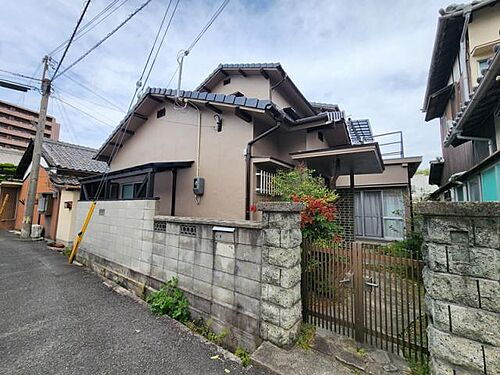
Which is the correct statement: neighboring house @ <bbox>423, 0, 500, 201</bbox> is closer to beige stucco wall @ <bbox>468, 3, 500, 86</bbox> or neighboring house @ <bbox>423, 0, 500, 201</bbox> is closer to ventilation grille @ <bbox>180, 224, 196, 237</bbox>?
beige stucco wall @ <bbox>468, 3, 500, 86</bbox>

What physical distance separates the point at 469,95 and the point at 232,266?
227 inches

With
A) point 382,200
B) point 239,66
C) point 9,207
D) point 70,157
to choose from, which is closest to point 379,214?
A: point 382,200

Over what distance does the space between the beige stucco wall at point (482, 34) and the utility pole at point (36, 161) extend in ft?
55.9

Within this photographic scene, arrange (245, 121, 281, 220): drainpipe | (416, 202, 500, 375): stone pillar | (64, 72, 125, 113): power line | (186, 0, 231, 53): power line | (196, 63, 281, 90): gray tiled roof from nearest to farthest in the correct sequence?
(416, 202, 500, 375): stone pillar < (186, 0, 231, 53): power line < (245, 121, 281, 220): drainpipe < (196, 63, 281, 90): gray tiled roof < (64, 72, 125, 113): power line

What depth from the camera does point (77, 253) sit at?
7.52 m

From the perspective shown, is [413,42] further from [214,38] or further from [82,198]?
[82,198]

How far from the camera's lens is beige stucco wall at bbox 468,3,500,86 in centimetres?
549

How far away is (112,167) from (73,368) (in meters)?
8.75

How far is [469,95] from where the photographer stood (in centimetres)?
461

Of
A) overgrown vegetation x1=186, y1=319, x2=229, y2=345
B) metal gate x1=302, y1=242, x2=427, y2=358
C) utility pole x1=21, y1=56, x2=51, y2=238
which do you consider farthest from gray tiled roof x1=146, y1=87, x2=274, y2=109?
utility pole x1=21, y1=56, x2=51, y2=238

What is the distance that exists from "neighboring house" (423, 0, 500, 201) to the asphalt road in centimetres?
490

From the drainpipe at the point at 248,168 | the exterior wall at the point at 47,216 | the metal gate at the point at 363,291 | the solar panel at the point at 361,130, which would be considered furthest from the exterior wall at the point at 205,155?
the solar panel at the point at 361,130

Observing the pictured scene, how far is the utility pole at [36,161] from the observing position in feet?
36.8

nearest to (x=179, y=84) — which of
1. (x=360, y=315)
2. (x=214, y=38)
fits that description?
(x=214, y=38)
